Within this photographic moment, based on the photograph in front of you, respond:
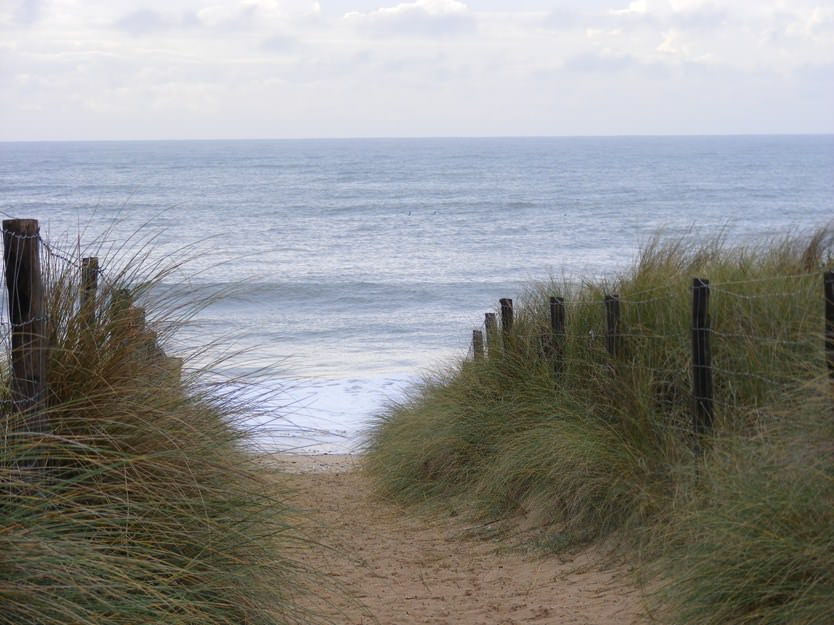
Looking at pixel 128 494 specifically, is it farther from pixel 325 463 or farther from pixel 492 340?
pixel 325 463

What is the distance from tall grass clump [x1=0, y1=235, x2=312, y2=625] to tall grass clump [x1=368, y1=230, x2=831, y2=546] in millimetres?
2296

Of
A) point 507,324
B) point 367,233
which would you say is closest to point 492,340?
point 507,324

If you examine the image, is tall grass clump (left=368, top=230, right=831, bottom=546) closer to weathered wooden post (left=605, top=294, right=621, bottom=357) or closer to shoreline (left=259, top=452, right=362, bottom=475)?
weathered wooden post (left=605, top=294, right=621, bottom=357)

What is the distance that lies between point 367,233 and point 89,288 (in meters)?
38.5

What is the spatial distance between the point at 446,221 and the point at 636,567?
1661 inches

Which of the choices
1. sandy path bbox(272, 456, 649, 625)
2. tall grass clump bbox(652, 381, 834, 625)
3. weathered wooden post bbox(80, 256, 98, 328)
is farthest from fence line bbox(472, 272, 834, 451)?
weathered wooden post bbox(80, 256, 98, 328)

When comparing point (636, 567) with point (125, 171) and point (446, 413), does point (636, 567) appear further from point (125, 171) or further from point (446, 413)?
point (125, 171)

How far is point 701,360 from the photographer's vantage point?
5590mm

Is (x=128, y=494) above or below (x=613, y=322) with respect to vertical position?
below

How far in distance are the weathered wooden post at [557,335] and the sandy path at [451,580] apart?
140 cm

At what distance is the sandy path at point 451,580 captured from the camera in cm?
515

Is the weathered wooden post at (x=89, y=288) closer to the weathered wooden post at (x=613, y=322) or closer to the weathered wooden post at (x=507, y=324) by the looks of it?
the weathered wooden post at (x=613, y=322)

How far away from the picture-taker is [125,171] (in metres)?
85.6

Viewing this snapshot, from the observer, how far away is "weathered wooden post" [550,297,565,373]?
7309 mm
